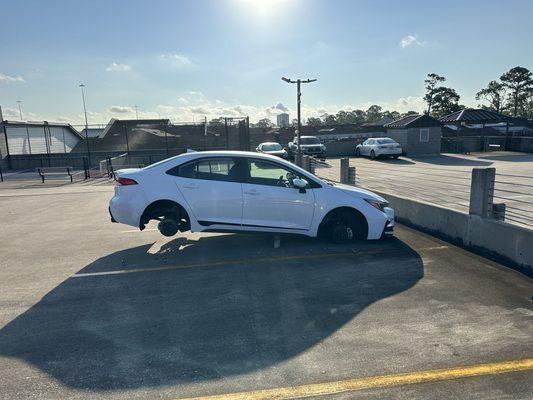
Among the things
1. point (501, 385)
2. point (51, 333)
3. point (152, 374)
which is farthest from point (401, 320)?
point (51, 333)

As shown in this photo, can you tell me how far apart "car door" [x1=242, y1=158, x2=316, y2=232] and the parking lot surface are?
0.50 metres

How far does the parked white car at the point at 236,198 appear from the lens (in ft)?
21.6

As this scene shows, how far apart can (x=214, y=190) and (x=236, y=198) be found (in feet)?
1.30

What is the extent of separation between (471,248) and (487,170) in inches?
52.0

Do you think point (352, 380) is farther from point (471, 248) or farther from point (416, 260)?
point (471, 248)

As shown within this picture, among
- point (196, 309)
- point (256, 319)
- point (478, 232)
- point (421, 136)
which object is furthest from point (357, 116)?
point (256, 319)

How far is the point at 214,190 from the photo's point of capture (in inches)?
259

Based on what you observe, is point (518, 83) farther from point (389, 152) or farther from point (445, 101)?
point (389, 152)

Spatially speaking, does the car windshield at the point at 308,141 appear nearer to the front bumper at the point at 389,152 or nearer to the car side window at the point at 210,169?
the front bumper at the point at 389,152

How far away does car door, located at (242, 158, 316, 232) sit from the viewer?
6.56 metres

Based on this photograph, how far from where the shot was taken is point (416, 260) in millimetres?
6074

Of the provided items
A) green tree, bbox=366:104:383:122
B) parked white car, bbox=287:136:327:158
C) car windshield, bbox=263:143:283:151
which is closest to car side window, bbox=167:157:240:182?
car windshield, bbox=263:143:283:151

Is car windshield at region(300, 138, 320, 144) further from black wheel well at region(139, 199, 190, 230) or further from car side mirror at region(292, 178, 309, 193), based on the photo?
black wheel well at region(139, 199, 190, 230)

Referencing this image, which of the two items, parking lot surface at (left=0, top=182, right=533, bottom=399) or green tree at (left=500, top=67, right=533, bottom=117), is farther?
green tree at (left=500, top=67, right=533, bottom=117)
